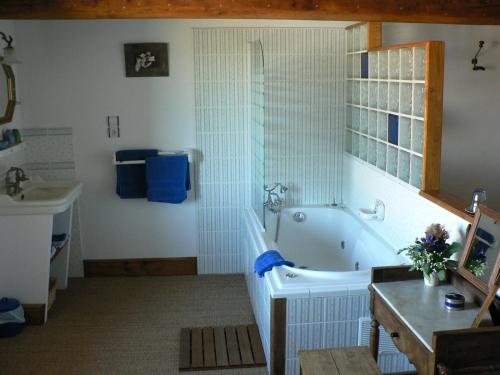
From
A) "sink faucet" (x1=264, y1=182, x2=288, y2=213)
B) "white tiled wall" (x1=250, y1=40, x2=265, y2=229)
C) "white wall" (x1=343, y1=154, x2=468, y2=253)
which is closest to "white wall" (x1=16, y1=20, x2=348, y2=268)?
"white tiled wall" (x1=250, y1=40, x2=265, y2=229)

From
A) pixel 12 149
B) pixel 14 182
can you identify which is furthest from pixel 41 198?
pixel 12 149

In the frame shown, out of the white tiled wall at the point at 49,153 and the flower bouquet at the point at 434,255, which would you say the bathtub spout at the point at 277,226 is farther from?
the flower bouquet at the point at 434,255

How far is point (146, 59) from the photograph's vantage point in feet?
15.7

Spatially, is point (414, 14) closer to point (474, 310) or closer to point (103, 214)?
point (474, 310)

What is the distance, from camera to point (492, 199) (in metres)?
5.02

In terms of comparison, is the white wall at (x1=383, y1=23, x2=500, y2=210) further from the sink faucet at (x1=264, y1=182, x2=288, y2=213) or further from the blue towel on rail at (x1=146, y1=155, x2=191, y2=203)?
the blue towel on rail at (x1=146, y1=155, x2=191, y2=203)

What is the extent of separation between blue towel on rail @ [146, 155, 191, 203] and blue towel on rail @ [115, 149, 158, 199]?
9 centimetres

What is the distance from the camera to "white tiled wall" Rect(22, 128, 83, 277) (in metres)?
4.87

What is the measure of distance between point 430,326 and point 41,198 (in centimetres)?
318

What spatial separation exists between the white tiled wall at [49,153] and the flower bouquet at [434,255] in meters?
3.09

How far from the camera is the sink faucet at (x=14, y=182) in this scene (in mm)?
4434

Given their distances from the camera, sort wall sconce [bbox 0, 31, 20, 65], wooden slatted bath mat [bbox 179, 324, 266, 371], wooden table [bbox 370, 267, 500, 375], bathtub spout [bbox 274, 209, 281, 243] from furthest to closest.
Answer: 1. bathtub spout [bbox 274, 209, 281, 243]
2. wall sconce [bbox 0, 31, 20, 65]
3. wooden slatted bath mat [bbox 179, 324, 266, 371]
4. wooden table [bbox 370, 267, 500, 375]

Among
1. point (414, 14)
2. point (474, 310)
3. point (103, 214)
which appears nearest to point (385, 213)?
point (414, 14)

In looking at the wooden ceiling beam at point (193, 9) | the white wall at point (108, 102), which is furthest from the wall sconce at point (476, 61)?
the wooden ceiling beam at point (193, 9)
